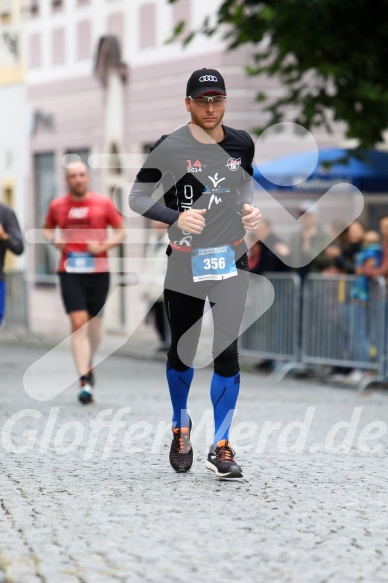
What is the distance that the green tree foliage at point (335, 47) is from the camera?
55.3 ft

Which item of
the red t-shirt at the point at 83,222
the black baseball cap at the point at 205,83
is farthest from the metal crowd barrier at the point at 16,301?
the black baseball cap at the point at 205,83

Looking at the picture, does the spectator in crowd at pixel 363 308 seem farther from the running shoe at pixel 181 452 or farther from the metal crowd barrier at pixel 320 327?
the running shoe at pixel 181 452

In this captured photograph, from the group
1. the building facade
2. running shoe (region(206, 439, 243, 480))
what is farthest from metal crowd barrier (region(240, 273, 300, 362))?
running shoe (region(206, 439, 243, 480))

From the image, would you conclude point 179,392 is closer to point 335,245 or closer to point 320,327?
point 320,327

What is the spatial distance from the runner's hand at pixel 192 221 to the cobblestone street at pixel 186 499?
48.0 inches

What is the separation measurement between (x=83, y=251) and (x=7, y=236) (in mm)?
617

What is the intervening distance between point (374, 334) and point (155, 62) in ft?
35.6

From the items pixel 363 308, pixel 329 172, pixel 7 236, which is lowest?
pixel 363 308

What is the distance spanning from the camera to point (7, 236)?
12.4 meters

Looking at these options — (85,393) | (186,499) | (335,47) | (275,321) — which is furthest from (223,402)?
(335,47)

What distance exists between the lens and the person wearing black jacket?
25.0ft

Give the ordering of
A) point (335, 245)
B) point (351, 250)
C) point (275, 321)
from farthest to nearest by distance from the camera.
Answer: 1. point (335, 245)
2. point (275, 321)
3. point (351, 250)

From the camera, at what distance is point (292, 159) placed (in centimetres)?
1839

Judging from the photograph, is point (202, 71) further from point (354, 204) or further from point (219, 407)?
point (354, 204)
